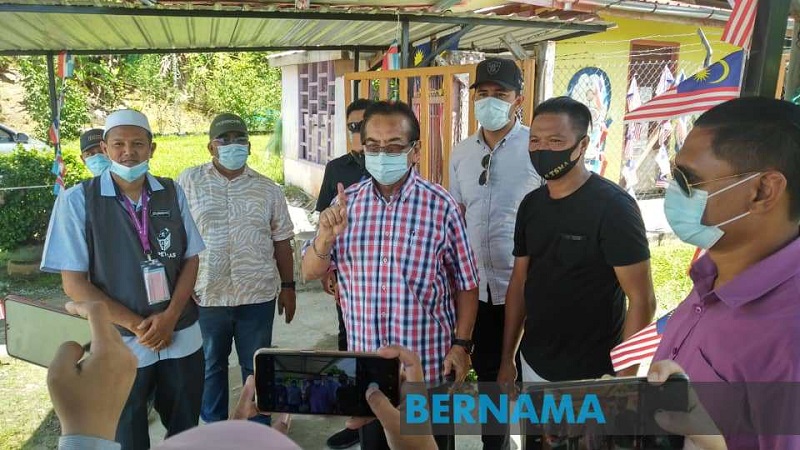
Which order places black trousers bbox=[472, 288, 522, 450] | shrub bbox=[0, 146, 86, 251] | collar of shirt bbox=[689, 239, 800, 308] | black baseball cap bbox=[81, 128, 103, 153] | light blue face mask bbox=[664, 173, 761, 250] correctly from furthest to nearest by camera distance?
shrub bbox=[0, 146, 86, 251] < black baseball cap bbox=[81, 128, 103, 153] < black trousers bbox=[472, 288, 522, 450] < light blue face mask bbox=[664, 173, 761, 250] < collar of shirt bbox=[689, 239, 800, 308]

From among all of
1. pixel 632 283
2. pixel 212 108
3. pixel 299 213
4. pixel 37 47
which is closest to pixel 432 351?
pixel 632 283

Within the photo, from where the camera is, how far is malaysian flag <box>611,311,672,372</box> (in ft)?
6.10

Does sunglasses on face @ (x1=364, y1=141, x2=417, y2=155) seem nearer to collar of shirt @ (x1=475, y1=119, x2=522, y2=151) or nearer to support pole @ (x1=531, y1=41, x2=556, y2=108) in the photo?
collar of shirt @ (x1=475, y1=119, x2=522, y2=151)

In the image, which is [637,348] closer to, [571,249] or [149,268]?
[571,249]

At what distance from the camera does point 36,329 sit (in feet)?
6.25

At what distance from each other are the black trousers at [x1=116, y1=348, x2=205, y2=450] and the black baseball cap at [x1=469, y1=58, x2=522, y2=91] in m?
2.06

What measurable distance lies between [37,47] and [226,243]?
3.96m

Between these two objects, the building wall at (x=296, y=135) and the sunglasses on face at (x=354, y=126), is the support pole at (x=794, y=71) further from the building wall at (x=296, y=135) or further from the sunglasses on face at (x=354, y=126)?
the building wall at (x=296, y=135)

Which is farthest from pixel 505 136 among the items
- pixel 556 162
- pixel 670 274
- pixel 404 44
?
pixel 670 274

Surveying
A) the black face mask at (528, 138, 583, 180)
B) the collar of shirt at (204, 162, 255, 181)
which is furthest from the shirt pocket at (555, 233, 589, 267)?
the collar of shirt at (204, 162, 255, 181)

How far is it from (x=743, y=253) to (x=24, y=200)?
8.23 m

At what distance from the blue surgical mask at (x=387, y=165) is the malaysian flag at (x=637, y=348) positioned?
3.43ft

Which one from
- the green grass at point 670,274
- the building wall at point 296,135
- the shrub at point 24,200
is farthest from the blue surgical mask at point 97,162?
the building wall at point 296,135

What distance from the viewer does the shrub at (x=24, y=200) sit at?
6.95m
